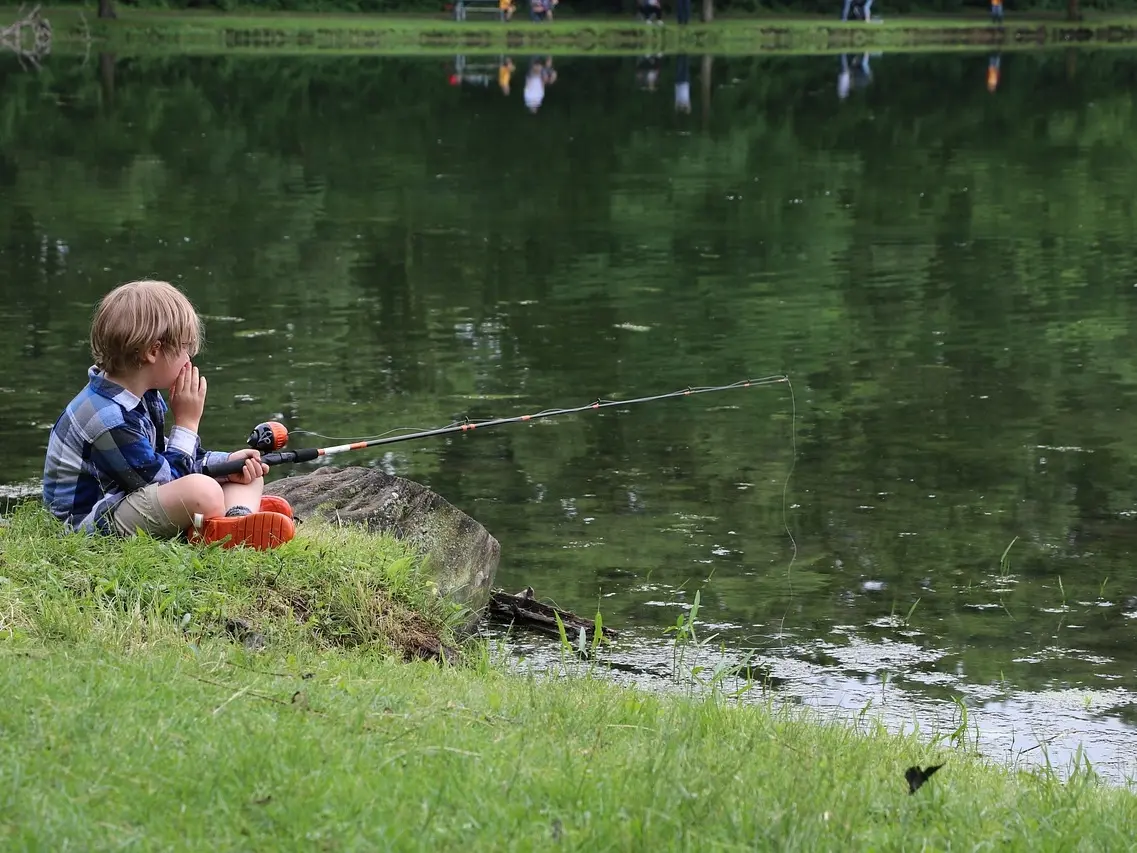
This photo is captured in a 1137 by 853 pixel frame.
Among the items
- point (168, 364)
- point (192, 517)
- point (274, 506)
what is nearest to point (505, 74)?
point (274, 506)

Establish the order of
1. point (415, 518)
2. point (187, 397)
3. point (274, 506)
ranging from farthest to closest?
point (415, 518) < point (274, 506) < point (187, 397)

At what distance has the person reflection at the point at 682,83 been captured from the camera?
109ft

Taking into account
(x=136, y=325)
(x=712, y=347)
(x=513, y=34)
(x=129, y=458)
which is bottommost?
(x=712, y=347)

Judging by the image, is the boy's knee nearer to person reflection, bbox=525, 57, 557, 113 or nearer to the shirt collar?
the shirt collar

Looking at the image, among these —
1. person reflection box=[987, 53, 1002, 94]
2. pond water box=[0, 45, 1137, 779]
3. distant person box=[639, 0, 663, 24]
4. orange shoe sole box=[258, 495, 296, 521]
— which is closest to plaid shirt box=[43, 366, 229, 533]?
orange shoe sole box=[258, 495, 296, 521]

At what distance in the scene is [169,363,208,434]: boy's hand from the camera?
6.04 meters

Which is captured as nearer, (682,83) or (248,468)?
(248,468)

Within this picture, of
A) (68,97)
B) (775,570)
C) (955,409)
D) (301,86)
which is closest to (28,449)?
(775,570)

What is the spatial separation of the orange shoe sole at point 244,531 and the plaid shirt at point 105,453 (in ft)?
0.78

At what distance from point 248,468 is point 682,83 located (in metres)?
34.1

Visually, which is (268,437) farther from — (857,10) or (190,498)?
(857,10)

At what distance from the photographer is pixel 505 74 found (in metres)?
41.2

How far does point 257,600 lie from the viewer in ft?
18.7

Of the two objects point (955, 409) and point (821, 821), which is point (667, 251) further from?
point (821, 821)
